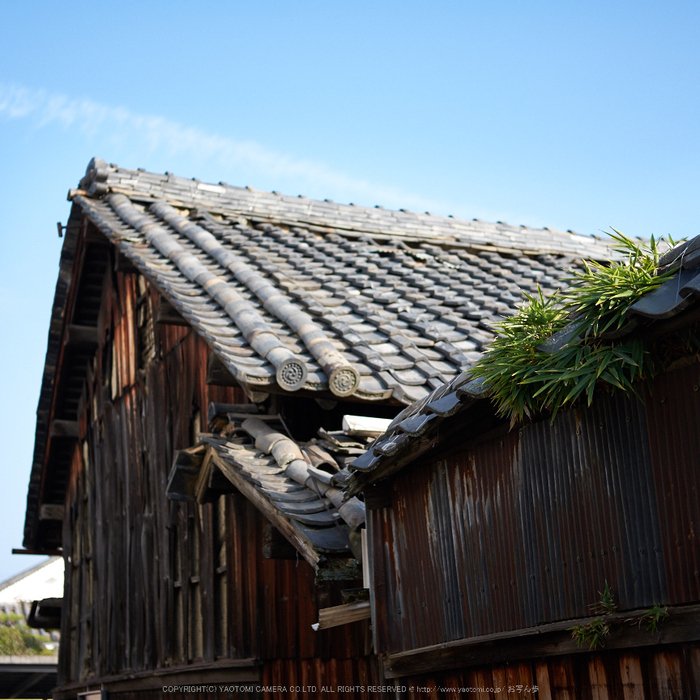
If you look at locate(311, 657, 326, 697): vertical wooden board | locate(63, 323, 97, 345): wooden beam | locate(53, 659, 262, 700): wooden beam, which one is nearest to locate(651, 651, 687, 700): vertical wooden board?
locate(311, 657, 326, 697): vertical wooden board

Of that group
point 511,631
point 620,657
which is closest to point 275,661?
point 511,631

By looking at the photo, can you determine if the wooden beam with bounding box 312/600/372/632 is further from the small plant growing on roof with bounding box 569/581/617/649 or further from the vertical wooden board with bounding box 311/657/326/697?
the small plant growing on roof with bounding box 569/581/617/649

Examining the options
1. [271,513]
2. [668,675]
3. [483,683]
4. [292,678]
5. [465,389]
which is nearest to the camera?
[668,675]

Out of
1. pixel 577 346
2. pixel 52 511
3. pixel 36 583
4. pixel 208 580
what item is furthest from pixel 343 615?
pixel 36 583

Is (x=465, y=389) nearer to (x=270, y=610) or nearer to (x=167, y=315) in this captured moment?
(x=270, y=610)

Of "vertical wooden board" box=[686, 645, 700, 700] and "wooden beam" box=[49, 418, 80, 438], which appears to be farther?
"wooden beam" box=[49, 418, 80, 438]

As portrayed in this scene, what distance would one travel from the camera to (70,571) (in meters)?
13.5

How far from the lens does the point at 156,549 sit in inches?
380

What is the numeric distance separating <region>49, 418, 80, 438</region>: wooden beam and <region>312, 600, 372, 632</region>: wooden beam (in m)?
9.29

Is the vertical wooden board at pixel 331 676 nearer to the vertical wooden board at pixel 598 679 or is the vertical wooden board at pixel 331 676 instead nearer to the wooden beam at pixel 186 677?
the wooden beam at pixel 186 677

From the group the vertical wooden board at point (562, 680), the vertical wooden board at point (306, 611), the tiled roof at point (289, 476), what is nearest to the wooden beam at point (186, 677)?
the vertical wooden board at point (306, 611)

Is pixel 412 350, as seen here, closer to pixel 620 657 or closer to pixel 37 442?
pixel 620 657

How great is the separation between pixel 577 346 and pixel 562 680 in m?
1.52

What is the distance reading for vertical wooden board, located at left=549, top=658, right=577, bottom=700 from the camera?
3.89 metres
